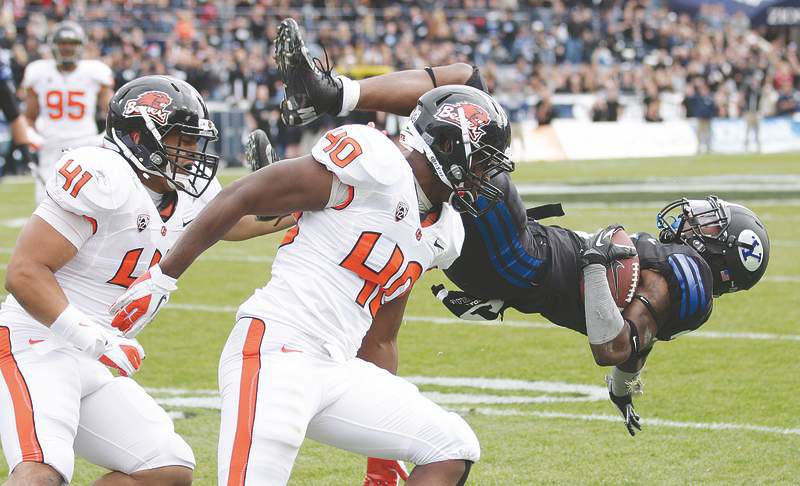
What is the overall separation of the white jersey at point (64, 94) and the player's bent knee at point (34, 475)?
23.3 feet

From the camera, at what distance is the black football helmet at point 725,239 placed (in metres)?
4.50

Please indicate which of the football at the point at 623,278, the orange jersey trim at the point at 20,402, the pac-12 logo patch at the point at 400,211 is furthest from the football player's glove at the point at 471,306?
the orange jersey trim at the point at 20,402

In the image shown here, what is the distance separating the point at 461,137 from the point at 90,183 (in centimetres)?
102

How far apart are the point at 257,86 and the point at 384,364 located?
16486 millimetres

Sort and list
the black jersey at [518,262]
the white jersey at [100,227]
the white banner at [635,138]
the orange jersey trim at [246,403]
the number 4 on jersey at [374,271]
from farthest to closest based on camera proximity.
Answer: the white banner at [635,138], the black jersey at [518,262], the white jersey at [100,227], the number 4 on jersey at [374,271], the orange jersey trim at [246,403]

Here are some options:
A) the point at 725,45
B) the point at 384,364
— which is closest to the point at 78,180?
the point at 384,364

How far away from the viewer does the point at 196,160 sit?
11.9 feet

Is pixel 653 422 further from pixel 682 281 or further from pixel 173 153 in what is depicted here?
pixel 173 153

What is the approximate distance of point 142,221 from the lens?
3.47 m

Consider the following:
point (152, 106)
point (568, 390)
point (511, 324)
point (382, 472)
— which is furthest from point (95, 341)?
point (511, 324)

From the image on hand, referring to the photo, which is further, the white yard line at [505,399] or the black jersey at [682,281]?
the white yard line at [505,399]

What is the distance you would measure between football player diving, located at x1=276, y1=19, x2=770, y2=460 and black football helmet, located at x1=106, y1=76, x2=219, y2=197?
0.73 m

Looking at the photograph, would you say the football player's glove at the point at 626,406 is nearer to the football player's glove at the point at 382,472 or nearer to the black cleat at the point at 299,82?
the football player's glove at the point at 382,472

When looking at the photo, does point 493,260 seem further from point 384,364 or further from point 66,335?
point 66,335
